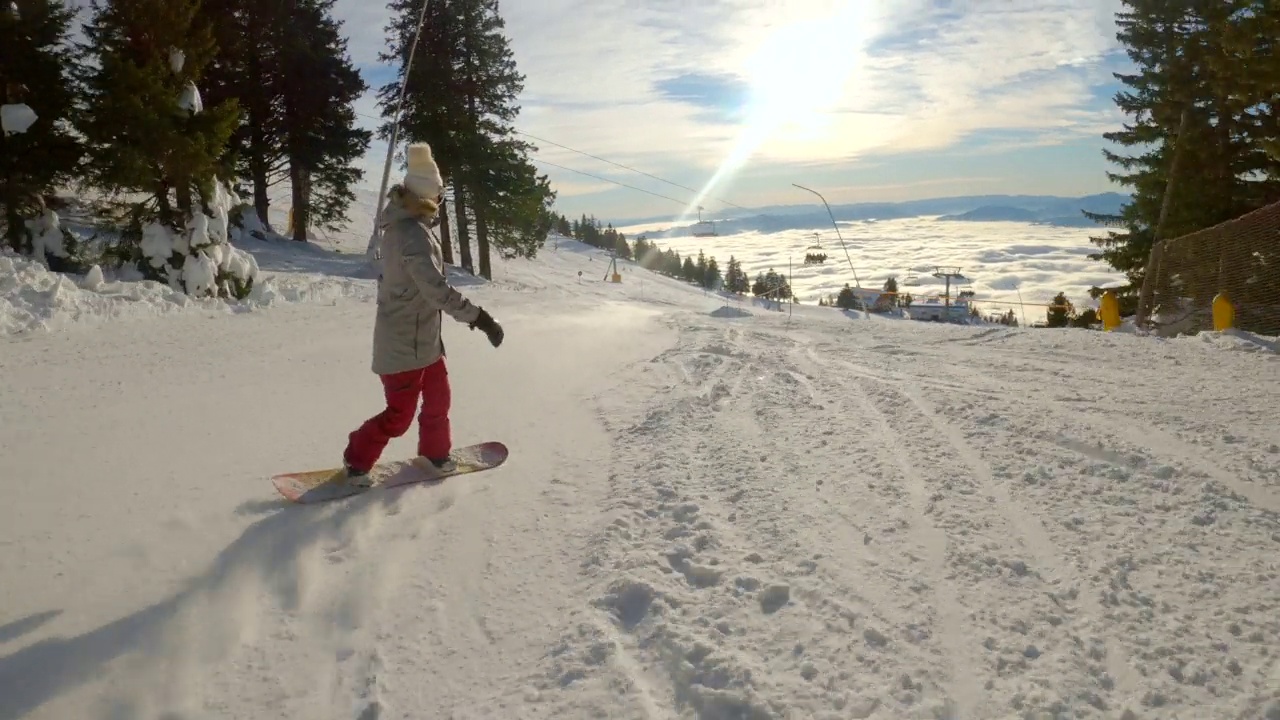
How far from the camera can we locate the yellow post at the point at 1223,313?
31.0ft

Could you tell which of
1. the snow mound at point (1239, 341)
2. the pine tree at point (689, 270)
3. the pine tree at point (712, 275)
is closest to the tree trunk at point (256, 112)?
the snow mound at point (1239, 341)

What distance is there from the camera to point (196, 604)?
2.80m

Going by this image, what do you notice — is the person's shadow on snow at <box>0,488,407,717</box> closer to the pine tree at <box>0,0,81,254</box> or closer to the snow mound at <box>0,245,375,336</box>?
the snow mound at <box>0,245,375,336</box>

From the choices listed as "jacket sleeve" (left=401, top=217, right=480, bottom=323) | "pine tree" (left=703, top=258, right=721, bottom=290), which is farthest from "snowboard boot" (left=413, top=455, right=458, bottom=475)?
"pine tree" (left=703, top=258, right=721, bottom=290)

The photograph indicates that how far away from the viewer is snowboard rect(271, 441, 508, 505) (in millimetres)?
3875

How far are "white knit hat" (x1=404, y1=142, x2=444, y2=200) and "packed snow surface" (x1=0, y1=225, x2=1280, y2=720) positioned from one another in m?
1.73

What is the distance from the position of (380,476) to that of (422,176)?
1.79 metres

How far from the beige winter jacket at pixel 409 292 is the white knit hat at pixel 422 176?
50mm

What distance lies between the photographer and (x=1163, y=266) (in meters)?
13.0

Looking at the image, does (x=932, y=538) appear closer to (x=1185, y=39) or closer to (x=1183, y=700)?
(x=1183, y=700)

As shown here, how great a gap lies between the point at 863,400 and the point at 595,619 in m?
3.97

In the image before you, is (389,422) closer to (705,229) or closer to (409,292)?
(409,292)

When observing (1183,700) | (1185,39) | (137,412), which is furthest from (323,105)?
(1185,39)

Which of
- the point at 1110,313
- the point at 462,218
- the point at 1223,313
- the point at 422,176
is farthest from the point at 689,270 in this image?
the point at 422,176
